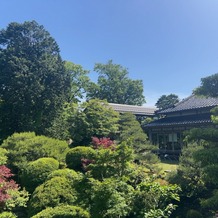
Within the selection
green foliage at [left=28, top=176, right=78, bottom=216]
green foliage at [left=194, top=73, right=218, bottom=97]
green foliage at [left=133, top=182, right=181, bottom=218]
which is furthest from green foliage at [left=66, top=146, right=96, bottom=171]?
green foliage at [left=194, top=73, right=218, bottom=97]

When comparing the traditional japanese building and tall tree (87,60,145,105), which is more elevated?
tall tree (87,60,145,105)

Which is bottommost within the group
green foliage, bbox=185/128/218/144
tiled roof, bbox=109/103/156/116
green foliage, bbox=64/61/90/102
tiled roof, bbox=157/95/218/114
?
green foliage, bbox=185/128/218/144

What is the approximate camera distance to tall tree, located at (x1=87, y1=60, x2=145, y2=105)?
44000mm

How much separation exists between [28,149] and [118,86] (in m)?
33.0

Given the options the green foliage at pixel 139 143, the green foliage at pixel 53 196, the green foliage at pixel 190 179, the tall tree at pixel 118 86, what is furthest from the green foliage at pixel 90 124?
the tall tree at pixel 118 86

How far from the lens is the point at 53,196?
7.76 metres

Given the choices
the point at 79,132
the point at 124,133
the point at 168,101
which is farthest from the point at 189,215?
the point at 168,101

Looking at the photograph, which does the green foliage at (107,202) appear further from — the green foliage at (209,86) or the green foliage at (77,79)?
the green foliage at (77,79)

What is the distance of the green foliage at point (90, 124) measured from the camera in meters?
17.0

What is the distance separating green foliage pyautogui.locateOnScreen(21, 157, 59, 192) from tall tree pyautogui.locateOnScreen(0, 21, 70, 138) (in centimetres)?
746

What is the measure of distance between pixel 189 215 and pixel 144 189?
4.09 metres

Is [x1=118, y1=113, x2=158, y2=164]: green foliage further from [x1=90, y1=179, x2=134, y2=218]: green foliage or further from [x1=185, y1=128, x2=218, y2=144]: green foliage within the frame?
[x1=90, y1=179, x2=134, y2=218]: green foliage

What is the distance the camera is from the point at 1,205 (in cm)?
730

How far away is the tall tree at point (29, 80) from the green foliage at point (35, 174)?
Answer: 746 centimetres
